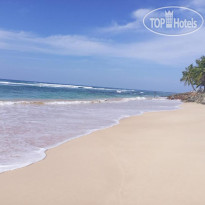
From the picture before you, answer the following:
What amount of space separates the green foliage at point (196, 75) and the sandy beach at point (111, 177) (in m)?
48.7

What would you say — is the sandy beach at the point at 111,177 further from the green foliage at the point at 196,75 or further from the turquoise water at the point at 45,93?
the green foliage at the point at 196,75

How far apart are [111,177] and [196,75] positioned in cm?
5608

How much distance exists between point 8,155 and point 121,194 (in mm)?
2932

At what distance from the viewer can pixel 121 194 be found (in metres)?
3.34

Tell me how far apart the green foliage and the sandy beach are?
48662 mm

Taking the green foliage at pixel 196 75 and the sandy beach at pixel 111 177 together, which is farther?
the green foliage at pixel 196 75

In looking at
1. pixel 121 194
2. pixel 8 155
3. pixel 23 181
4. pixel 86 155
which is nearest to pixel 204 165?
pixel 121 194

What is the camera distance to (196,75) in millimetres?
54625

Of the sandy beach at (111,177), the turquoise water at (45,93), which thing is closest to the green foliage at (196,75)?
the turquoise water at (45,93)

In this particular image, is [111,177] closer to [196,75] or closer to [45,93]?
[45,93]

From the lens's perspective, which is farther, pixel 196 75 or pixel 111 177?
pixel 196 75

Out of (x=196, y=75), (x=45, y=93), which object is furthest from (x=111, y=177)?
(x=196, y=75)

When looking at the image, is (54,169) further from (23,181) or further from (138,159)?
(138,159)

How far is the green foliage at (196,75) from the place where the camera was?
50.2 metres
